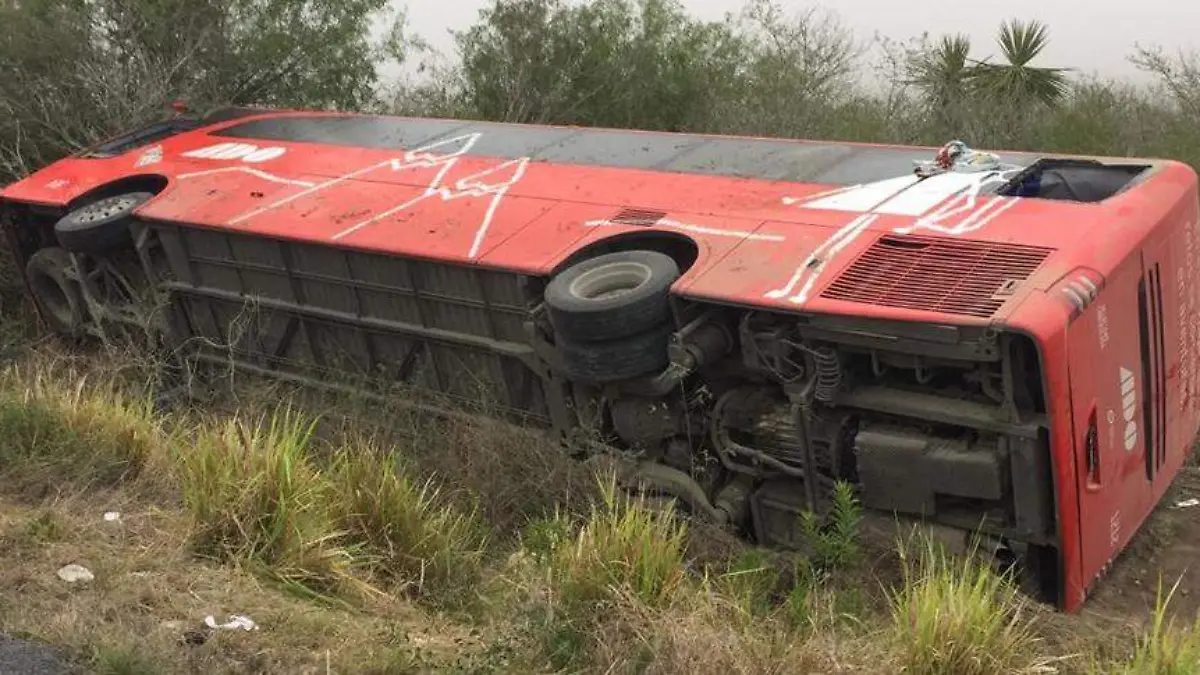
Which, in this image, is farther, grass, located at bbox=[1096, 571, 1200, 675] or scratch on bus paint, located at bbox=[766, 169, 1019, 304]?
scratch on bus paint, located at bbox=[766, 169, 1019, 304]

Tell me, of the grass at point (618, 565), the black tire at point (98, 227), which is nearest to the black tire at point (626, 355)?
the grass at point (618, 565)

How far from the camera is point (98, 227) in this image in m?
9.70

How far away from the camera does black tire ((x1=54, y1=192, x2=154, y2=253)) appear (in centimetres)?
971

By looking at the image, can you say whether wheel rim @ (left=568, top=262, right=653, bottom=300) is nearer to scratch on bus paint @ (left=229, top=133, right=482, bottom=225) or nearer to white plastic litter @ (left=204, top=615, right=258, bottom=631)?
scratch on bus paint @ (left=229, top=133, right=482, bottom=225)

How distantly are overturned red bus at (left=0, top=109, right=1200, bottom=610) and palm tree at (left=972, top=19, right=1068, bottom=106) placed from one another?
307 inches

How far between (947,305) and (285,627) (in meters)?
3.21

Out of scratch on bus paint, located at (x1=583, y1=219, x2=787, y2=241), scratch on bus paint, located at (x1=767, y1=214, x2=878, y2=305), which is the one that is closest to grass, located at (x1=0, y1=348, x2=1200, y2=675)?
scratch on bus paint, located at (x1=767, y1=214, x2=878, y2=305)

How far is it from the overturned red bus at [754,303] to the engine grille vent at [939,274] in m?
0.02

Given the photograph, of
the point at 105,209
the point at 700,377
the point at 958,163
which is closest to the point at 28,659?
the point at 700,377

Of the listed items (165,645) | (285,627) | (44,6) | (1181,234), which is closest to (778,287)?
(1181,234)

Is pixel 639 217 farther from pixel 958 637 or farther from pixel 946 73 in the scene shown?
pixel 946 73

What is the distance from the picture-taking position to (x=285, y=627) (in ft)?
14.6

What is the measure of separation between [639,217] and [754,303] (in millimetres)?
1528

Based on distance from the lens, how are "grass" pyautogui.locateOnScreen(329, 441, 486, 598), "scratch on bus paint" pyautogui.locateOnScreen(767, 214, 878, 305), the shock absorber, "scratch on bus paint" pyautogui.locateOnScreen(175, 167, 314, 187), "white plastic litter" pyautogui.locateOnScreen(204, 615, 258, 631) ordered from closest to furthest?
"white plastic litter" pyautogui.locateOnScreen(204, 615, 258, 631), "grass" pyautogui.locateOnScreen(329, 441, 486, 598), the shock absorber, "scratch on bus paint" pyautogui.locateOnScreen(767, 214, 878, 305), "scratch on bus paint" pyautogui.locateOnScreen(175, 167, 314, 187)
